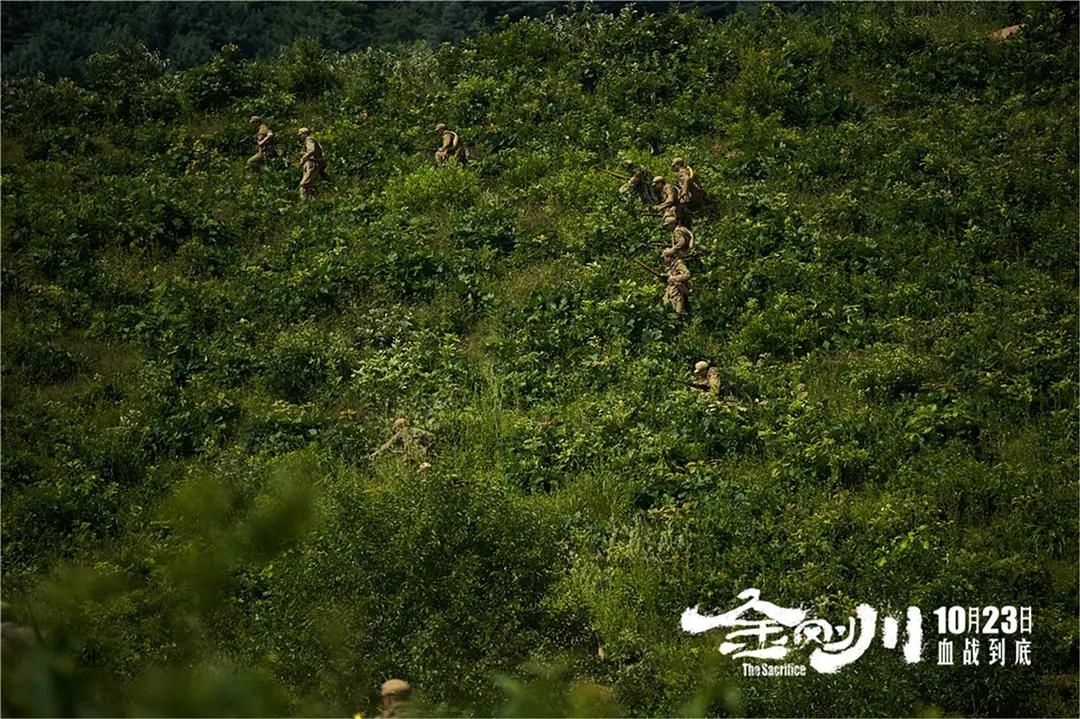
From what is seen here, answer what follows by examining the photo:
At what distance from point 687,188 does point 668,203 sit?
1.36 ft

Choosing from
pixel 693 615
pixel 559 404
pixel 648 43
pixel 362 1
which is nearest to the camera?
pixel 693 615

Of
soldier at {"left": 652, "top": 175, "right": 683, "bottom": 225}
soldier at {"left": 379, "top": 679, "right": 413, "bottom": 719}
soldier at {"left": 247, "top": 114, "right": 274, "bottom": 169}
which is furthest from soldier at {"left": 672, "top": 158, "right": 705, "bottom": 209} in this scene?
soldier at {"left": 379, "top": 679, "right": 413, "bottom": 719}

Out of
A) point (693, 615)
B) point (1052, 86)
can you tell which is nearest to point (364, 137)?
point (1052, 86)

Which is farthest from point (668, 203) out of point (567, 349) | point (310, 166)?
point (310, 166)

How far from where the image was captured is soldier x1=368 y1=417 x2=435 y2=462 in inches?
596

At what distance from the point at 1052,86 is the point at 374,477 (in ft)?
40.4

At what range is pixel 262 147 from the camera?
22.7 meters

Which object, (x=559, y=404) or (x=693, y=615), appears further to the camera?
(x=559, y=404)

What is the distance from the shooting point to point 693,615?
1231 cm

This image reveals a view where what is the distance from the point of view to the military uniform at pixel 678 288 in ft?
57.4

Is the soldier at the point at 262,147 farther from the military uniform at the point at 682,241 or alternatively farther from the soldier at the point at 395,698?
the soldier at the point at 395,698

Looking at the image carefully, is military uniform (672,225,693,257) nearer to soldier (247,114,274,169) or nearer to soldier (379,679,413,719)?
soldier (247,114,274,169)

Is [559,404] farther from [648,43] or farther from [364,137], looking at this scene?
[648,43]

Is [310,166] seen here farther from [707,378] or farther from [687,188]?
[707,378]
